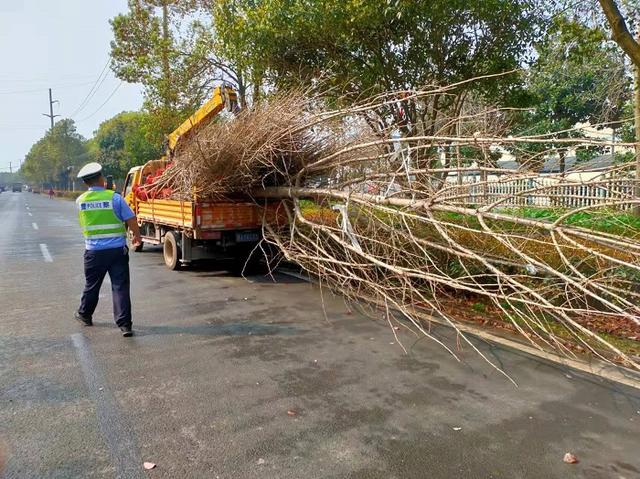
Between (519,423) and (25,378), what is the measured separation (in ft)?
13.0

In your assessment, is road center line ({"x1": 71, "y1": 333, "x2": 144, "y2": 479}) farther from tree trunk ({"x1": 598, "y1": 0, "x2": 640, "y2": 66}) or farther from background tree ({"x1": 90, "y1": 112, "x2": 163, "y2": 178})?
background tree ({"x1": 90, "y1": 112, "x2": 163, "y2": 178})

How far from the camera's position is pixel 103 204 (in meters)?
5.74

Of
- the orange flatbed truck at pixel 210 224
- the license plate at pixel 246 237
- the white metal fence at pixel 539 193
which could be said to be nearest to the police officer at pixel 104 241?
the orange flatbed truck at pixel 210 224

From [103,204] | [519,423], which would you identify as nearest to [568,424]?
[519,423]

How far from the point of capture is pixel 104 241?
18.9 feet

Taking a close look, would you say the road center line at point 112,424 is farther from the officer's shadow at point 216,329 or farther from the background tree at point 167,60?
the background tree at point 167,60

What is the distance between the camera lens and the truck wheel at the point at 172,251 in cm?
946

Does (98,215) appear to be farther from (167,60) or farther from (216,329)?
(167,60)

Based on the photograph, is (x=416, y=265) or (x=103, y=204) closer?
(x=103, y=204)

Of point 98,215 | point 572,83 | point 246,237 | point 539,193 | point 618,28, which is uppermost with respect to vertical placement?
point 572,83

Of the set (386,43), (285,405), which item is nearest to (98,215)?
Answer: (285,405)

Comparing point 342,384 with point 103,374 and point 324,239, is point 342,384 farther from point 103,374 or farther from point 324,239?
point 324,239

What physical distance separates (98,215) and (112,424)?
2816 mm

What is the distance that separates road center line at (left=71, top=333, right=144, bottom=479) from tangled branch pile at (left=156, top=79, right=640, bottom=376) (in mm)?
2743
